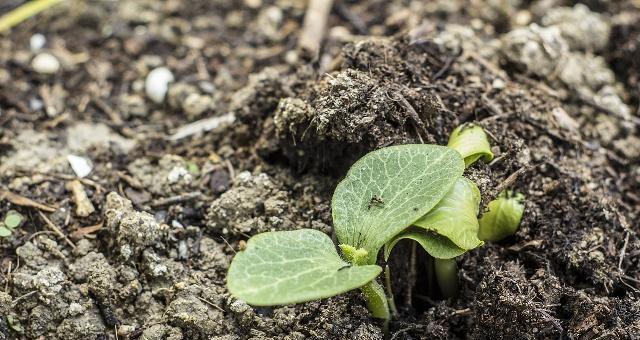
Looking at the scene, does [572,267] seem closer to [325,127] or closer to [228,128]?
[325,127]

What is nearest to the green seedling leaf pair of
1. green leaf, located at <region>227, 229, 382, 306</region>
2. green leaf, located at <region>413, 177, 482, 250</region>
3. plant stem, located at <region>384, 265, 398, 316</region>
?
green leaf, located at <region>227, 229, 382, 306</region>

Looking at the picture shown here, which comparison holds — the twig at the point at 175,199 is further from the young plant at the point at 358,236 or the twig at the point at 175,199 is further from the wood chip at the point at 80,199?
the young plant at the point at 358,236

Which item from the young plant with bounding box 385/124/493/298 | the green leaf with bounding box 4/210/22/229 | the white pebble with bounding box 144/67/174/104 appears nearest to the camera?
the young plant with bounding box 385/124/493/298

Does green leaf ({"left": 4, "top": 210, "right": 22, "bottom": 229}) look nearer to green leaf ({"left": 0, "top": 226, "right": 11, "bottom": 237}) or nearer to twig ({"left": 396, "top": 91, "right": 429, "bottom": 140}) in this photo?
green leaf ({"left": 0, "top": 226, "right": 11, "bottom": 237})

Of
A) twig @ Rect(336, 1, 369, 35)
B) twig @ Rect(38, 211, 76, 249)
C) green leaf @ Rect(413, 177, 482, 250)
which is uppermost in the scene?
green leaf @ Rect(413, 177, 482, 250)

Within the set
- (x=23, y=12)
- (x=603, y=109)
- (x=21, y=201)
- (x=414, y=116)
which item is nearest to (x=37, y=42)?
(x=23, y=12)

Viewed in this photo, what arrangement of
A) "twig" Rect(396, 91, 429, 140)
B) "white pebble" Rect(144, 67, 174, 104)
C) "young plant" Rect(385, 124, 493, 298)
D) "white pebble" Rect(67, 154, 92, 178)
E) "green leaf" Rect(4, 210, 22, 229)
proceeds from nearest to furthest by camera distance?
"young plant" Rect(385, 124, 493, 298) < "twig" Rect(396, 91, 429, 140) < "green leaf" Rect(4, 210, 22, 229) < "white pebble" Rect(67, 154, 92, 178) < "white pebble" Rect(144, 67, 174, 104)

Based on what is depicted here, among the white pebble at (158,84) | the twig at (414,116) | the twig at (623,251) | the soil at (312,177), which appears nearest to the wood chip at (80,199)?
the soil at (312,177)
